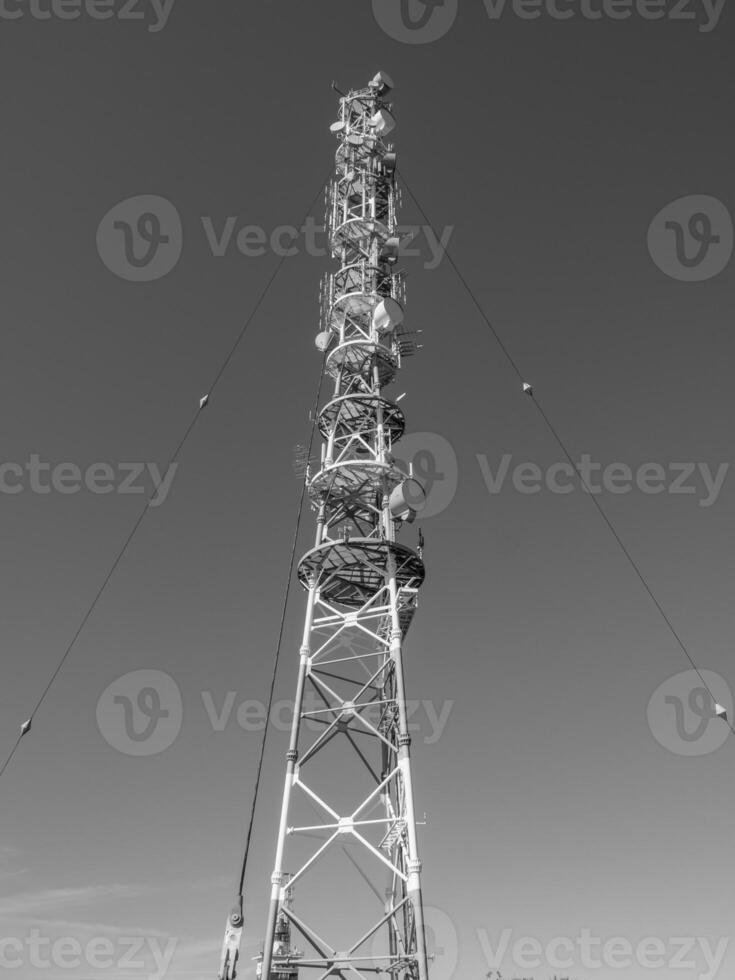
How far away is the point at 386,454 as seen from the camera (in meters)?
25.6

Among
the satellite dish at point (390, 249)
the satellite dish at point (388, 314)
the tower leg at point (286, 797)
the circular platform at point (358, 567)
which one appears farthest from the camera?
the satellite dish at point (390, 249)

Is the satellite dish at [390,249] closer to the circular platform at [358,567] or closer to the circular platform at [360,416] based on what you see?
the circular platform at [360,416]

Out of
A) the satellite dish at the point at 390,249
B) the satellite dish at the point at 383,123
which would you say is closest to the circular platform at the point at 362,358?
the satellite dish at the point at 390,249

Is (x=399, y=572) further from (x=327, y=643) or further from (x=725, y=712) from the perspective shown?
(x=725, y=712)

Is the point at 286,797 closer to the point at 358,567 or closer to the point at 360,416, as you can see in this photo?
the point at 358,567

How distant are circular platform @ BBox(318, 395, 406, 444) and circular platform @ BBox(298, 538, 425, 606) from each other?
519 centimetres

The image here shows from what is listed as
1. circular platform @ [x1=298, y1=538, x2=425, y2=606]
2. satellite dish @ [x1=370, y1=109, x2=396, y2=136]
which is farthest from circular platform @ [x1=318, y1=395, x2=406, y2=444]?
satellite dish @ [x1=370, y1=109, x2=396, y2=136]

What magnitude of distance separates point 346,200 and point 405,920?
26643mm

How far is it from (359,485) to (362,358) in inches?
221

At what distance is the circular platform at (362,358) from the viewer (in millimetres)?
27737

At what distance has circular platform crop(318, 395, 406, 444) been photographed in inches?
1049

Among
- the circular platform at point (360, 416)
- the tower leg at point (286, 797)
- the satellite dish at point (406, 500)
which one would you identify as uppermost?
the circular platform at point (360, 416)

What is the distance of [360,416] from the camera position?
89.1 ft

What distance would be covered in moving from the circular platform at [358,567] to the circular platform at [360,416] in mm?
5194
